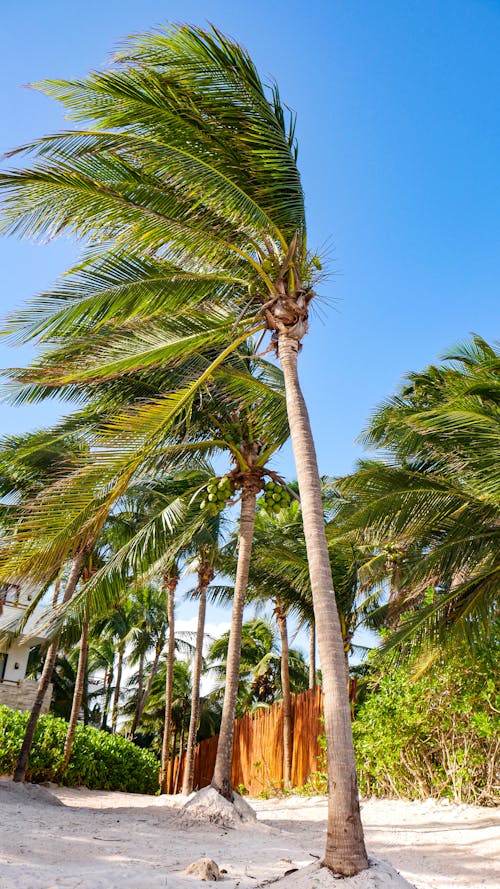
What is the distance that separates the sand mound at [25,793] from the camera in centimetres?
927

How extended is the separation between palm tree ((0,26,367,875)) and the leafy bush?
15.4ft

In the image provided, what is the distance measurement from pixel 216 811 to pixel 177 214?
6826 mm

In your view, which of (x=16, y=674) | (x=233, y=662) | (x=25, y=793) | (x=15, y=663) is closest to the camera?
(x=233, y=662)

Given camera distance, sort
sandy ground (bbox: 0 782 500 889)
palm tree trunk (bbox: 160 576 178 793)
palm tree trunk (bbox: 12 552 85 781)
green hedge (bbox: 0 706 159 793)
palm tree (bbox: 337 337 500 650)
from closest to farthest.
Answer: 1. sandy ground (bbox: 0 782 500 889)
2. palm tree (bbox: 337 337 500 650)
3. palm tree trunk (bbox: 12 552 85 781)
4. green hedge (bbox: 0 706 159 793)
5. palm tree trunk (bbox: 160 576 178 793)

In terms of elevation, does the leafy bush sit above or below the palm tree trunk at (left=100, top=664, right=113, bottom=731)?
below

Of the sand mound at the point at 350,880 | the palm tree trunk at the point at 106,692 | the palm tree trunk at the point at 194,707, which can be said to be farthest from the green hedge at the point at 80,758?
the palm tree trunk at the point at 106,692

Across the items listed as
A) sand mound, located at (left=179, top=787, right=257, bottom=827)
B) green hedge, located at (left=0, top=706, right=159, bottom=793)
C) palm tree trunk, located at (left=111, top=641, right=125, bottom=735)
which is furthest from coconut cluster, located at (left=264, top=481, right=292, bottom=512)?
palm tree trunk, located at (left=111, top=641, right=125, bottom=735)

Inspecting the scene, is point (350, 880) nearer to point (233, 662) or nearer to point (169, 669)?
point (233, 662)

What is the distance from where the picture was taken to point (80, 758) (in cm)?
1320

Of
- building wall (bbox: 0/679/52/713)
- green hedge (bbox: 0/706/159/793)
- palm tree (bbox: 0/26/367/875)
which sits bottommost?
green hedge (bbox: 0/706/159/793)

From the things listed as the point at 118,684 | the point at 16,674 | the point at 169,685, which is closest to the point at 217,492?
the point at 169,685

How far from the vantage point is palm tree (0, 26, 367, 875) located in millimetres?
5691

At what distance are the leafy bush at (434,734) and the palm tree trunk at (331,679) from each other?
4184 millimetres

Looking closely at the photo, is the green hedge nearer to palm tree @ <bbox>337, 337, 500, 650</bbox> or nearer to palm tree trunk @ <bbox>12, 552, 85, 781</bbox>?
palm tree trunk @ <bbox>12, 552, 85, 781</bbox>
